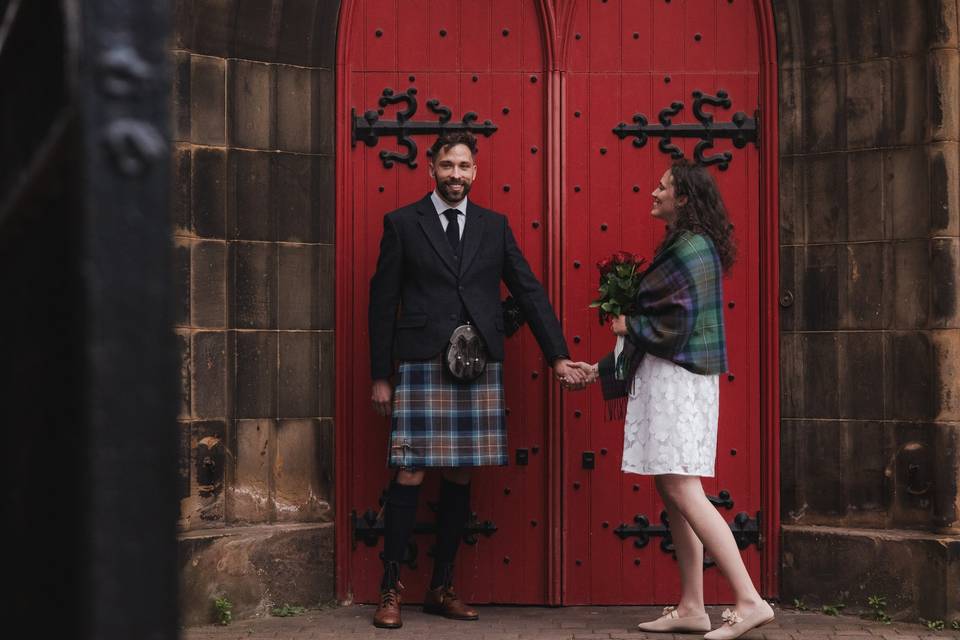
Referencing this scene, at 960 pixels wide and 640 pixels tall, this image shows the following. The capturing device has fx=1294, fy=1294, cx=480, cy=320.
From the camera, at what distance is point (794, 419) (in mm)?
5758

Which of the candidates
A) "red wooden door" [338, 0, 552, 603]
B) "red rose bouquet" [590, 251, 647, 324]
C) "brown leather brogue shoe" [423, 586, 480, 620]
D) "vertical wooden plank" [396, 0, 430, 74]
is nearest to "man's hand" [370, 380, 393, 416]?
"red wooden door" [338, 0, 552, 603]

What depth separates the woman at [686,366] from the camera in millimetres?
4934

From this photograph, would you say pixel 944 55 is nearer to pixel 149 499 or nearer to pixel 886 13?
pixel 886 13

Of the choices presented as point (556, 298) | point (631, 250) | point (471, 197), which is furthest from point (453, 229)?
point (631, 250)

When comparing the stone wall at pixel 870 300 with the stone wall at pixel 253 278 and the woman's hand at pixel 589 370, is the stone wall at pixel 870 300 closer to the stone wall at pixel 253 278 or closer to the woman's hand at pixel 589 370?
the woman's hand at pixel 589 370

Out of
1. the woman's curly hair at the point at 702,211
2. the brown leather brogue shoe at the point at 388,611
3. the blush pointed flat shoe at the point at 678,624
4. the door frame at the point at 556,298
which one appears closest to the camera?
the woman's curly hair at the point at 702,211

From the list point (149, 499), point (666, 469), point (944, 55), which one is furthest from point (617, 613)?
point (149, 499)

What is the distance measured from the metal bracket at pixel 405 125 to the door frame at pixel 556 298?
8 cm

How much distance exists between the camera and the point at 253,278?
564 cm

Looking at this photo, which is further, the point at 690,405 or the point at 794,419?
the point at 794,419

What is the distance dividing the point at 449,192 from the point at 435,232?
18 cm

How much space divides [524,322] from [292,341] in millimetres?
1034

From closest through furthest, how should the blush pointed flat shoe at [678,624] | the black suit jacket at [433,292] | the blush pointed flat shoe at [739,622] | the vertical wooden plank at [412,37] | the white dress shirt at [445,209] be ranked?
1. the blush pointed flat shoe at [739,622]
2. the blush pointed flat shoe at [678,624]
3. the black suit jacket at [433,292]
4. the white dress shirt at [445,209]
5. the vertical wooden plank at [412,37]

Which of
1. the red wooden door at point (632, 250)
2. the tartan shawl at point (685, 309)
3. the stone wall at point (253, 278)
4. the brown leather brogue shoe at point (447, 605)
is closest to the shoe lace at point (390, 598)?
the brown leather brogue shoe at point (447, 605)
